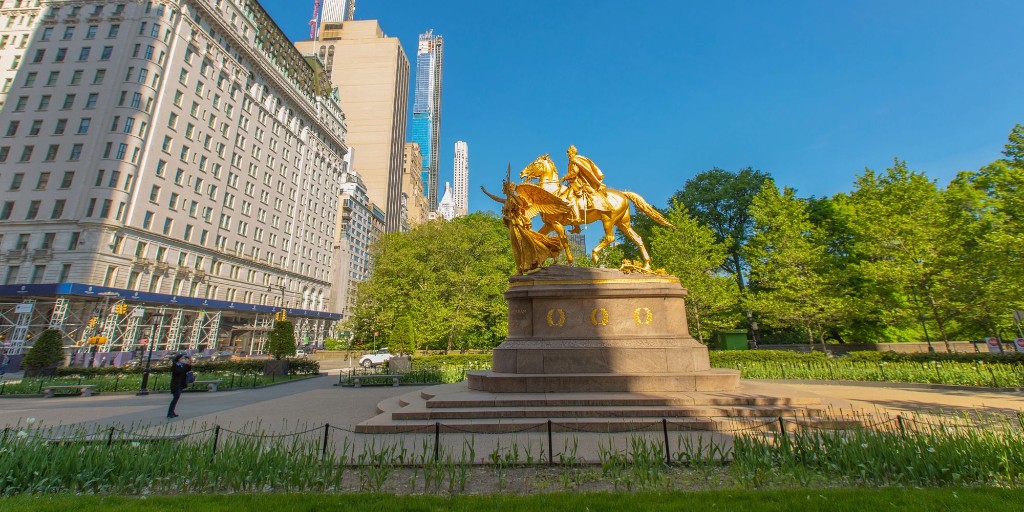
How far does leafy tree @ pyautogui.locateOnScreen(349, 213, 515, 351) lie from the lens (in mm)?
36875

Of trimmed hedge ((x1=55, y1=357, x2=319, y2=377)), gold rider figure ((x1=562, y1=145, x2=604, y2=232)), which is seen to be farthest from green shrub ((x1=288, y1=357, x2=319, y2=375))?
gold rider figure ((x1=562, y1=145, x2=604, y2=232))

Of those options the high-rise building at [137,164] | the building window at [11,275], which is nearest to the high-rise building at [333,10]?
the high-rise building at [137,164]

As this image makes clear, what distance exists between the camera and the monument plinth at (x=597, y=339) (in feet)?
37.5

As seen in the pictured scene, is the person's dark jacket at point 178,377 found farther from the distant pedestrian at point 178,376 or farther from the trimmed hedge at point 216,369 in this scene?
the trimmed hedge at point 216,369

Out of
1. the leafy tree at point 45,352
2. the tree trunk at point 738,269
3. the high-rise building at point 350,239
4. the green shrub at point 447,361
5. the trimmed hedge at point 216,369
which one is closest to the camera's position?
the leafy tree at point 45,352

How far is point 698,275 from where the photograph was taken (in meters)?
34.8

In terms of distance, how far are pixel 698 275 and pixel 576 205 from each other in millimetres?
23843

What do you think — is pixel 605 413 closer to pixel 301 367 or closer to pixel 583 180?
pixel 583 180

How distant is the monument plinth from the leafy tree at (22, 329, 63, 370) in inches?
1010

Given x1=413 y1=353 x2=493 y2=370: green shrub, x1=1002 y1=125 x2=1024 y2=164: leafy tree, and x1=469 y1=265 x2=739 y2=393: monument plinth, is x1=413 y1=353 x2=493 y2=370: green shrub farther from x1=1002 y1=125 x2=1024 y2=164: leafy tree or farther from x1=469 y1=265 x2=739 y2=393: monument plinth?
x1=1002 y1=125 x2=1024 y2=164: leafy tree

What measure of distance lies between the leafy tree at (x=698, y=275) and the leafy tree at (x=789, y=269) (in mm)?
2109

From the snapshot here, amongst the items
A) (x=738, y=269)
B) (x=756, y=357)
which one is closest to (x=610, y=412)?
(x=756, y=357)

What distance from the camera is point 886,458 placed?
20.5 ft

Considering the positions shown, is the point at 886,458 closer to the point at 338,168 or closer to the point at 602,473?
the point at 602,473
